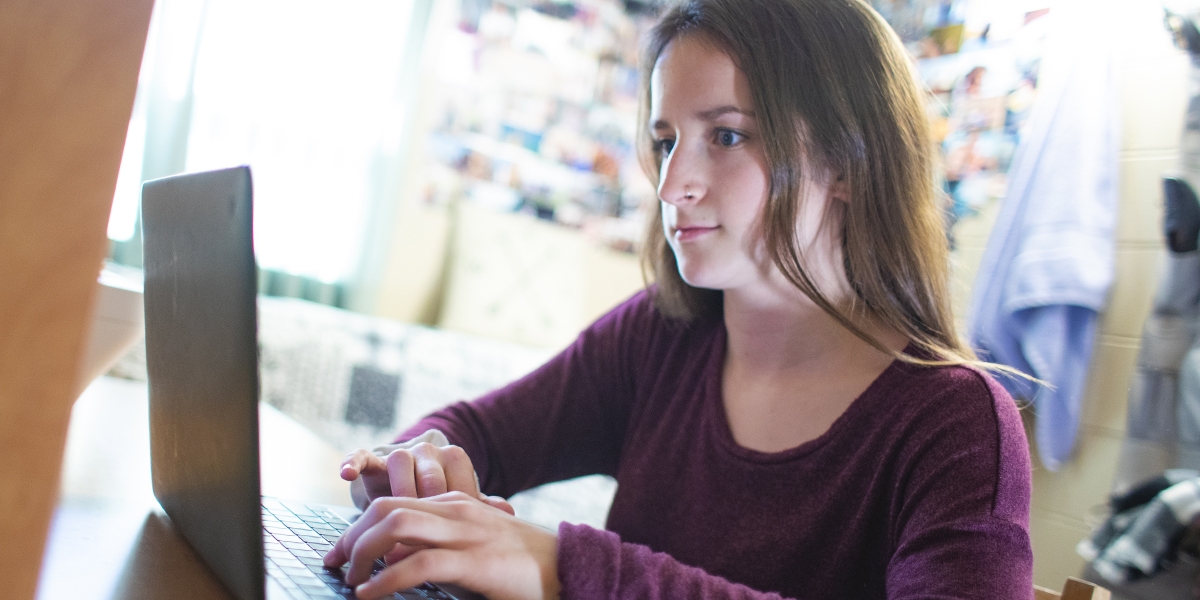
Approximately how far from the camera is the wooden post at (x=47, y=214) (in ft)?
0.78

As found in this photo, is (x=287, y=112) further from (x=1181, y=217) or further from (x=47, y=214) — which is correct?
(x=47, y=214)

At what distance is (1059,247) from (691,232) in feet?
3.94

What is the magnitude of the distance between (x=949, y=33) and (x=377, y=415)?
70.0 inches

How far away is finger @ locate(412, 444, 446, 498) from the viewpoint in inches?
24.8

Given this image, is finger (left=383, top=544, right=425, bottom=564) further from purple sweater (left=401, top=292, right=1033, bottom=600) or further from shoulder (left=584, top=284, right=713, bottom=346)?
shoulder (left=584, top=284, right=713, bottom=346)

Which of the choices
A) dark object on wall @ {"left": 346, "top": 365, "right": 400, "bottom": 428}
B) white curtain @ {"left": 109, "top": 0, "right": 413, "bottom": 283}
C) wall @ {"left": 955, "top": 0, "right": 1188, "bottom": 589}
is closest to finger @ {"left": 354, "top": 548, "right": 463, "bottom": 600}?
wall @ {"left": 955, "top": 0, "right": 1188, "bottom": 589}

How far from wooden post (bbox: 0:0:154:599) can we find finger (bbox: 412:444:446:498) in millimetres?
385

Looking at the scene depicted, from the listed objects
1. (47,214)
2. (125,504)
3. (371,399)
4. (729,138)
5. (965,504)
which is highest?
(729,138)

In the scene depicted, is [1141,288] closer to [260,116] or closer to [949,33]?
[949,33]

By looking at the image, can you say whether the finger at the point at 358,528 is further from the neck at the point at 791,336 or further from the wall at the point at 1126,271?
the wall at the point at 1126,271

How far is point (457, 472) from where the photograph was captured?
664 mm

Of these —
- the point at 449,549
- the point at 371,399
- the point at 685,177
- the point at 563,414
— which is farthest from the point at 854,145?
the point at 371,399

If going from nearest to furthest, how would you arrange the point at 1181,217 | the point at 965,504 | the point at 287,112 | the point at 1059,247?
the point at 965,504, the point at 1181,217, the point at 1059,247, the point at 287,112

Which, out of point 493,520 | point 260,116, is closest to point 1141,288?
point 493,520
